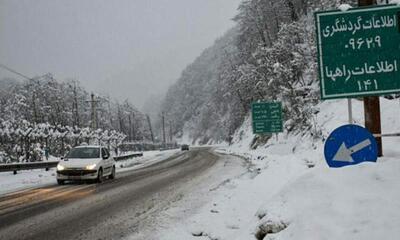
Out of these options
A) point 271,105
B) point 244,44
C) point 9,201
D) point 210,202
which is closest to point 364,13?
point 210,202

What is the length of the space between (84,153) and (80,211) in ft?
33.2

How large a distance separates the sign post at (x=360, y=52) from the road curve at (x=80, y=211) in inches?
184

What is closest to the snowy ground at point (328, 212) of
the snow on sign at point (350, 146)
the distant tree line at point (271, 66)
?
the snow on sign at point (350, 146)

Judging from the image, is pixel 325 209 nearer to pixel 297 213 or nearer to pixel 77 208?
pixel 297 213

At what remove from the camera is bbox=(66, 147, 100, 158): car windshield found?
20.9 m

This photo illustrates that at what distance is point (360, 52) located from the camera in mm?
6879

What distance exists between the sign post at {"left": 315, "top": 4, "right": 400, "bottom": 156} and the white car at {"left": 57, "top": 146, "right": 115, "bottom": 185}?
14.4 metres

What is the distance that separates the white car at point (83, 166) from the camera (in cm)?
1939

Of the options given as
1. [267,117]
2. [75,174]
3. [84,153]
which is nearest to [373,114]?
[75,174]

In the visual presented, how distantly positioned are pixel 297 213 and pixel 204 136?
14274cm

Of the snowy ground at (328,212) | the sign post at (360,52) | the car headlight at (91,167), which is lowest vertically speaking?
the car headlight at (91,167)

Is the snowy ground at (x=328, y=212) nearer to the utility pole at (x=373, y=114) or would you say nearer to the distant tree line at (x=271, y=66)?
the utility pole at (x=373, y=114)

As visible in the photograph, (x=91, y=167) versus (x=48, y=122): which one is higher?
(x=48, y=122)

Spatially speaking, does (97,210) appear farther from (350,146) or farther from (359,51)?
(359,51)
